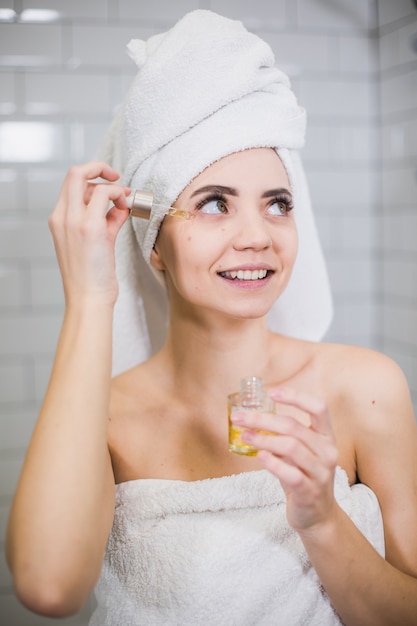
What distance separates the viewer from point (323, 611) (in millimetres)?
1125

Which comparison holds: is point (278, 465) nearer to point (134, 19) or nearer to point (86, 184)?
point (86, 184)

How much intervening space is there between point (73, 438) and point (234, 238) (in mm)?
455

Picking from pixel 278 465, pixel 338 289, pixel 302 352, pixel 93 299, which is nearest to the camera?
pixel 278 465

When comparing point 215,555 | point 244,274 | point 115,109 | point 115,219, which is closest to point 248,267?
point 244,274

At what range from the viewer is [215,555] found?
1119 millimetres

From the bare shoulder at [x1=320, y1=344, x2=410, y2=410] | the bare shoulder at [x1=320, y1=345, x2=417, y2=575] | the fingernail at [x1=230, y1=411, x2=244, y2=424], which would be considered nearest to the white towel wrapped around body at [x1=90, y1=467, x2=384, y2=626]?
the bare shoulder at [x1=320, y1=345, x2=417, y2=575]

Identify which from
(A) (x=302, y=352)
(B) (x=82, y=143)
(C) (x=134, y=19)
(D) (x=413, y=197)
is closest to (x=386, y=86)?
(D) (x=413, y=197)

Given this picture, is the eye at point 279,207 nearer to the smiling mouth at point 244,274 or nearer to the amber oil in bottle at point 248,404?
the smiling mouth at point 244,274

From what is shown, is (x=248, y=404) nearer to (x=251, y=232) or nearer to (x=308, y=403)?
(x=308, y=403)

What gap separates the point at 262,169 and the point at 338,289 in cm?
104

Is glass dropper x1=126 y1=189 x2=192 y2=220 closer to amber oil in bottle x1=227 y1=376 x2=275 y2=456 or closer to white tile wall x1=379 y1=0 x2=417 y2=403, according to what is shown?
amber oil in bottle x1=227 y1=376 x2=275 y2=456

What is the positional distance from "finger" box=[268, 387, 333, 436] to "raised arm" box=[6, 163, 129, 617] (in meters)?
0.27

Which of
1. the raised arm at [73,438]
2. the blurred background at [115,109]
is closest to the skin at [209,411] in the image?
the raised arm at [73,438]

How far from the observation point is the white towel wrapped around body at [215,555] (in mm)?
1113
